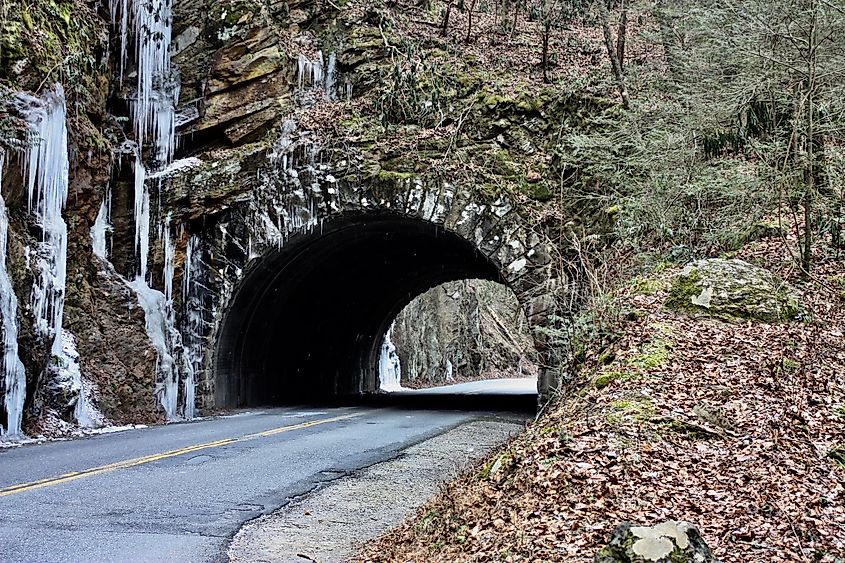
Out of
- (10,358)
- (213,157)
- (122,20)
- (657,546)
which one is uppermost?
(122,20)

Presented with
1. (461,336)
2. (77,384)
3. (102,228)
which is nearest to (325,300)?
(102,228)

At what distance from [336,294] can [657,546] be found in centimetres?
1896

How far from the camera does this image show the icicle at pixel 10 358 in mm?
11242

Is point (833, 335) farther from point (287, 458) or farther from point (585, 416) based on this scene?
point (287, 458)

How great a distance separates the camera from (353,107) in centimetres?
1730

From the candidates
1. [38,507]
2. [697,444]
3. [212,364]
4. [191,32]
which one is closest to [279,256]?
[212,364]

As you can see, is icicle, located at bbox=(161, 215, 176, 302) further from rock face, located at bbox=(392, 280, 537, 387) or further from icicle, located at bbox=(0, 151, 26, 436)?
rock face, located at bbox=(392, 280, 537, 387)

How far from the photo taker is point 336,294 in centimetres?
2209

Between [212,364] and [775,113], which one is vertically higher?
[775,113]

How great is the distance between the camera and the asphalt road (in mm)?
5082

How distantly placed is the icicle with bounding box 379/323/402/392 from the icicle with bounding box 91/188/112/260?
15.8 metres

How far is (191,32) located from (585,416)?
15905 millimetres

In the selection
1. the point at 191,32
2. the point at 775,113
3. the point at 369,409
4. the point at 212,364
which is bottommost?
the point at 369,409

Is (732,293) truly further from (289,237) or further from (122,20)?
(122,20)
